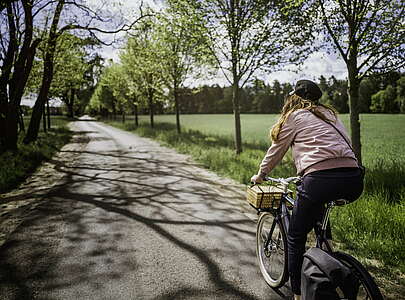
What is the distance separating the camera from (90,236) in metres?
4.53

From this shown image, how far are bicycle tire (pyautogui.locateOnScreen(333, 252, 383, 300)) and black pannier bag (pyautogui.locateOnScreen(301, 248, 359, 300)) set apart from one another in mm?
63

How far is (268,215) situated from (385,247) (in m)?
1.67

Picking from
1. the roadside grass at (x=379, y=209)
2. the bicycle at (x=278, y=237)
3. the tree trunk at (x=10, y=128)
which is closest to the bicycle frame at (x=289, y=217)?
the bicycle at (x=278, y=237)

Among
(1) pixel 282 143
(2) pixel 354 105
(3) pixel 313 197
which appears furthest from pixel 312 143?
(2) pixel 354 105

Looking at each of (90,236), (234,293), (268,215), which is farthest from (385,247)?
(90,236)

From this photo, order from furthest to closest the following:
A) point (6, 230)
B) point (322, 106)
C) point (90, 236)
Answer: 1. point (6, 230)
2. point (90, 236)
3. point (322, 106)

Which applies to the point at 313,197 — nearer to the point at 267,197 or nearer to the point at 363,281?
the point at 363,281

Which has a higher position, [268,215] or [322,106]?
[322,106]

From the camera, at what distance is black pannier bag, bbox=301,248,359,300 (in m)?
1.90

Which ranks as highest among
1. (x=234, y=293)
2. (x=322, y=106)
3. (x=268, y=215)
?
(x=322, y=106)

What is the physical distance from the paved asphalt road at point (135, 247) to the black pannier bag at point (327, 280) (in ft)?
3.70

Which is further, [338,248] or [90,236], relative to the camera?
[90,236]

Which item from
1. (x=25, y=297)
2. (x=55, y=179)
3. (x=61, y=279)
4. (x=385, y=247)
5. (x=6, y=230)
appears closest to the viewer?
(x=25, y=297)

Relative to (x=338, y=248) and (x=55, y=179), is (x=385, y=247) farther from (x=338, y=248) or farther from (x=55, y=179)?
(x=55, y=179)
